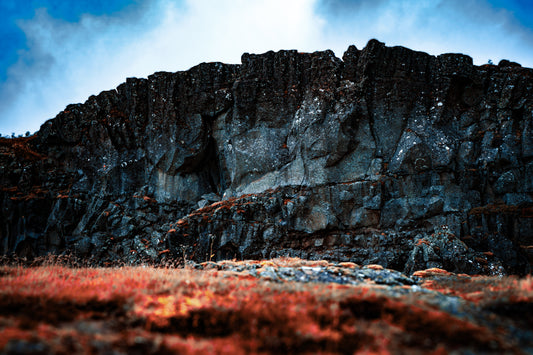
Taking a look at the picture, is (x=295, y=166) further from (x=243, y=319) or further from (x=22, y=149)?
(x=22, y=149)

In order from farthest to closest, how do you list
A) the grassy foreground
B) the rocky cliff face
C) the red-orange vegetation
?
the red-orange vegetation, the rocky cliff face, the grassy foreground

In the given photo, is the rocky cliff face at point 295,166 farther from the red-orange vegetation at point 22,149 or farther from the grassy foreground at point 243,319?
the grassy foreground at point 243,319

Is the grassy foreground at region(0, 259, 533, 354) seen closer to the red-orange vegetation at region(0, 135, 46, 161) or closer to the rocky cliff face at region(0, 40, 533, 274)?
the rocky cliff face at region(0, 40, 533, 274)

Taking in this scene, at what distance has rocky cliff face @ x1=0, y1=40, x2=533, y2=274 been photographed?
29234 millimetres

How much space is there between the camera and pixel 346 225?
103 ft

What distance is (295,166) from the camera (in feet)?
115

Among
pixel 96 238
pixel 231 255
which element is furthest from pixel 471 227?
pixel 96 238

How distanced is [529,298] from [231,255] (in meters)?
26.3

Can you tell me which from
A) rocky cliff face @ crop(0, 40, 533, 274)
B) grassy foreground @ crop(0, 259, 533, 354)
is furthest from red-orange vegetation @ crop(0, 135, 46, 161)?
grassy foreground @ crop(0, 259, 533, 354)

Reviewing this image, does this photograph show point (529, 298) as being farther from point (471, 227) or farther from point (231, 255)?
point (231, 255)

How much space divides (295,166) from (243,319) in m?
28.5

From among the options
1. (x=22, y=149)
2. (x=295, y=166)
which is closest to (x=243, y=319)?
(x=295, y=166)

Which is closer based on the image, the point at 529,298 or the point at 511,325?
the point at 511,325

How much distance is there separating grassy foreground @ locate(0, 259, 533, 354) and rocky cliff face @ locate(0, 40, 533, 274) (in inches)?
784
